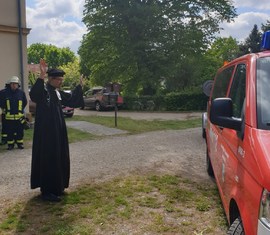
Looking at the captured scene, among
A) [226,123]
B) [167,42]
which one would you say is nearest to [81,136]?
[226,123]

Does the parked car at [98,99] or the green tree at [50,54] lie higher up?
the green tree at [50,54]

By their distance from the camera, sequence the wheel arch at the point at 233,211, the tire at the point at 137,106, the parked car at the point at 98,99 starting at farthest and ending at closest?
the tire at the point at 137,106
the parked car at the point at 98,99
the wheel arch at the point at 233,211

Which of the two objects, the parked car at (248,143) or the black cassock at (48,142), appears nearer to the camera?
the parked car at (248,143)

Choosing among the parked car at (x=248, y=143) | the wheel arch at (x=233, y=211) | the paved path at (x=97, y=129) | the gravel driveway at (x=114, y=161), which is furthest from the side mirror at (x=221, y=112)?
the paved path at (x=97, y=129)

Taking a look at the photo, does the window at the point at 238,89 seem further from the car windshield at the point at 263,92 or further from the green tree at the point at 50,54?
the green tree at the point at 50,54

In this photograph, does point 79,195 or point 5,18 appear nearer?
point 79,195

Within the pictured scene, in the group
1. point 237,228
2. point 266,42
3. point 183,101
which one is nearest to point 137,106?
point 183,101

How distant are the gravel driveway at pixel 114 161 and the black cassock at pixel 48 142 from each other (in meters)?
0.64

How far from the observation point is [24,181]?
21.6 feet

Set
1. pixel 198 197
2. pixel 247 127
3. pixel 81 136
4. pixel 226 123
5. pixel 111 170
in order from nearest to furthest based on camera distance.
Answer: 1. pixel 247 127
2. pixel 226 123
3. pixel 198 197
4. pixel 111 170
5. pixel 81 136

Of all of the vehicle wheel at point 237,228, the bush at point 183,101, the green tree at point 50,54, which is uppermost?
the green tree at point 50,54

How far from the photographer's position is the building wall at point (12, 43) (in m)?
13.1

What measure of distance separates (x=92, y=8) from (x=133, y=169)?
78.1 feet

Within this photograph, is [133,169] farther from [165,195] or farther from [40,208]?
[40,208]
